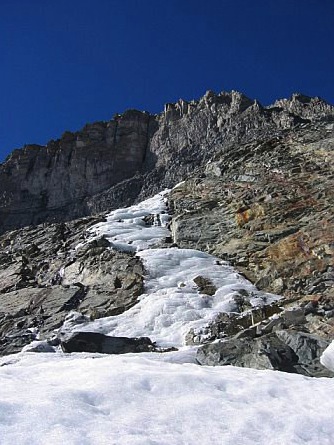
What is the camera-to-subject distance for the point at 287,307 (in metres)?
12.8

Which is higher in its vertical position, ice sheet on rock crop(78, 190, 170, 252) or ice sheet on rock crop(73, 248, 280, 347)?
ice sheet on rock crop(78, 190, 170, 252)

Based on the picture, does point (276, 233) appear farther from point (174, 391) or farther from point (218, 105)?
point (218, 105)

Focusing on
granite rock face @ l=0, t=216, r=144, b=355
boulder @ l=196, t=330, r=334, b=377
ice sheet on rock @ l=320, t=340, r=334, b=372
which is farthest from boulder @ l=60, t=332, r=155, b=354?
ice sheet on rock @ l=320, t=340, r=334, b=372

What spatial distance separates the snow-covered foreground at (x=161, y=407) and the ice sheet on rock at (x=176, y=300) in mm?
5190

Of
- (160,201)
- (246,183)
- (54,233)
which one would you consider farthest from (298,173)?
(54,233)

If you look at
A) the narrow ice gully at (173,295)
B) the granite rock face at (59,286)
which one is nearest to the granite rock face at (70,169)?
the granite rock face at (59,286)

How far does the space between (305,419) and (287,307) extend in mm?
7420

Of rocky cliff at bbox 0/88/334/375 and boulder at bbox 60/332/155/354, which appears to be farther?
rocky cliff at bbox 0/88/334/375

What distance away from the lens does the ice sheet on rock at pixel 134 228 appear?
1988cm

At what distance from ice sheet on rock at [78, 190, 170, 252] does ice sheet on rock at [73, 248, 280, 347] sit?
2443 mm

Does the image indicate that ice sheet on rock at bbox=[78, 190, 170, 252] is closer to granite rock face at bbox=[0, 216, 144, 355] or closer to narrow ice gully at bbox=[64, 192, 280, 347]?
narrow ice gully at bbox=[64, 192, 280, 347]

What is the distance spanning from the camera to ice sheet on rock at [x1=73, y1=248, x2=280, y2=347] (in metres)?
12.8

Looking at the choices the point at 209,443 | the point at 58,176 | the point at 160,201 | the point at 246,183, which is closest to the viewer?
the point at 209,443

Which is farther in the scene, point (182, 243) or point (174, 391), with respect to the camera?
point (182, 243)
